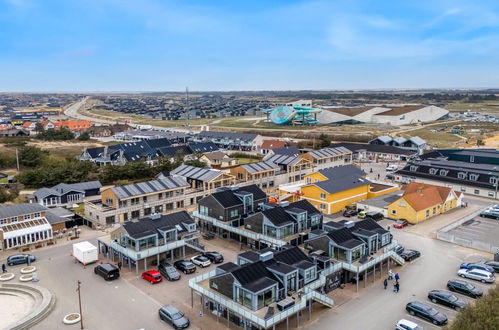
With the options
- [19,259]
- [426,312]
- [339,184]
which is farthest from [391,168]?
[19,259]

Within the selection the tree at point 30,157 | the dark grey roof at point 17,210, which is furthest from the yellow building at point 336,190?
the tree at point 30,157

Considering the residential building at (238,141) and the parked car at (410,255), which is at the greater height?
the residential building at (238,141)

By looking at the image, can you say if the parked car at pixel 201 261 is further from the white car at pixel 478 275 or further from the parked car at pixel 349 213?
the parked car at pixel 349 213

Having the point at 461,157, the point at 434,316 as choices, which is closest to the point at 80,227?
the point at 434,316

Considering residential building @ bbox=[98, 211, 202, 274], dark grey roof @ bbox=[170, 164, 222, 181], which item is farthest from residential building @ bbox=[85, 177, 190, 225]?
residential building @ bbox=[98, 211, 202, 274]

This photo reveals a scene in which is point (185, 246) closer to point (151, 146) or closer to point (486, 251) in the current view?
point (486, 251)

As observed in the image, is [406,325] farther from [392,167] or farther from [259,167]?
[392,167]

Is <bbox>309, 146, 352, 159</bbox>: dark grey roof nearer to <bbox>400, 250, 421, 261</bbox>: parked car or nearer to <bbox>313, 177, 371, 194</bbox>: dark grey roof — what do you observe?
<bbox>313, 177, 371, 194</bbox>: dark grey roof
